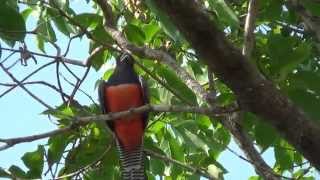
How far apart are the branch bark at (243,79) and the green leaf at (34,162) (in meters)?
0.92

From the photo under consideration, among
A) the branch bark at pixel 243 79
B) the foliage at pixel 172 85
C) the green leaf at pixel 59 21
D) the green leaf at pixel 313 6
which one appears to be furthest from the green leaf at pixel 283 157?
the green leaf at pixel 59 21

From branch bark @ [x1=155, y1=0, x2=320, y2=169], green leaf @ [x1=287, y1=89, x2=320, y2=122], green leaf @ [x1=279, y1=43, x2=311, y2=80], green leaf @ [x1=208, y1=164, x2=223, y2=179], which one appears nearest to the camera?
branch bark @ [x1=155, y1=0, x2=320, y2=169]

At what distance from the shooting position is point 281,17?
270 centimetres

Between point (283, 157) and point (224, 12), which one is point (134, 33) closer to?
point (224, 12)

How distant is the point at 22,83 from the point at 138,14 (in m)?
0.85

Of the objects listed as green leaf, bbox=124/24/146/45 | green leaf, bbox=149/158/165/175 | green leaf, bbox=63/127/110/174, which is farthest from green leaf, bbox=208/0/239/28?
green leaf, bbox=149/158/165/175

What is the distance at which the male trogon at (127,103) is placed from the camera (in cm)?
295

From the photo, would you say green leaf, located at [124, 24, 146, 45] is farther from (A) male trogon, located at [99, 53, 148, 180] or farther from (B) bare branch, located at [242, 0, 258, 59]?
(B) bare branch, located at [242, 0, 258, 59]

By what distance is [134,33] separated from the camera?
2.59m

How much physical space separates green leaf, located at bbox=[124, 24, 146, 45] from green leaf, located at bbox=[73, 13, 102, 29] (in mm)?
109

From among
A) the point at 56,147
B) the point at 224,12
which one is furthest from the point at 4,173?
the point at 224,12

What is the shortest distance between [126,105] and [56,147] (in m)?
0.83

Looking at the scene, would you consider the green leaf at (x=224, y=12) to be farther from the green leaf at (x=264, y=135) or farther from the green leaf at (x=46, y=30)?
the green leaf at (x=46, y=30)

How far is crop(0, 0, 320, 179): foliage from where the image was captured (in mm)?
2074
